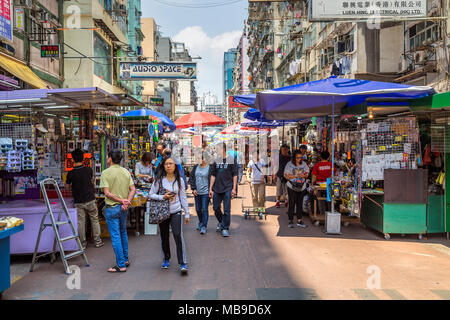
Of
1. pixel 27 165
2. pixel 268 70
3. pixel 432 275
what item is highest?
pixel 268 70

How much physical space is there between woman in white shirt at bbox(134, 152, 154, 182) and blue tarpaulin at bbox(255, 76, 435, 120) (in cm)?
289

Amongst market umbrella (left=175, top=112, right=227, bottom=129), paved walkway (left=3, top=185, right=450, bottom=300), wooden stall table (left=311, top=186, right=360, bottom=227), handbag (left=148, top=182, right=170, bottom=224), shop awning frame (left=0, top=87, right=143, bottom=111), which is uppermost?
market umbrella (left=175, top=112, right=227, bottom=129)

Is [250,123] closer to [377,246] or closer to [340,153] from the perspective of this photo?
[340,153]

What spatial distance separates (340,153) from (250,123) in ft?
17.1

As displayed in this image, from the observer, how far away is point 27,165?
6574 millimetres

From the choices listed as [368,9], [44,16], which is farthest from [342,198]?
[44,16]

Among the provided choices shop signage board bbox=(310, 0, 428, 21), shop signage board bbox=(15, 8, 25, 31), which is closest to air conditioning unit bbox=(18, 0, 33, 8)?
shop signage board bbox=(15, 8, 25, 31)

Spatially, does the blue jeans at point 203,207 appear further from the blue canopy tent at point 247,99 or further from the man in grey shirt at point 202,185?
the blue canopy tent at point 247,99

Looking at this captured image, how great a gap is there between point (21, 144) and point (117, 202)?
2509mm

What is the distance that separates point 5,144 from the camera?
20.7 feet

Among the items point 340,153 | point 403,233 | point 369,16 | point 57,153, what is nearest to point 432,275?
point 403,233

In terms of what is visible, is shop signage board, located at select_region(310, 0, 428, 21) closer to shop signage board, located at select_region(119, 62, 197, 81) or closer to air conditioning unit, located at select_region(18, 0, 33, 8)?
shop signage board, located at select_region(119, 62, 197, 81)

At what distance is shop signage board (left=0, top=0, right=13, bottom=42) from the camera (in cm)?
921

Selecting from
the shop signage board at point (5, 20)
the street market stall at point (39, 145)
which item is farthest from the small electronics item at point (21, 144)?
the shop signage board at point (5, 20)
